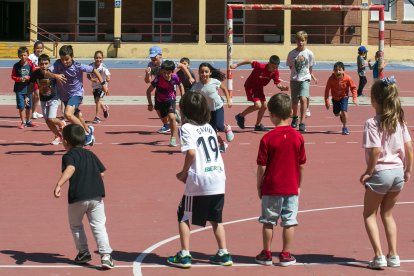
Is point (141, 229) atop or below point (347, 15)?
below

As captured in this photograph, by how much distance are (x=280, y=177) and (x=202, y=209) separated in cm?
81

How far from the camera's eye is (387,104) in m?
9.70

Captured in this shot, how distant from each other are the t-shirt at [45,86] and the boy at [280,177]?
347 inches

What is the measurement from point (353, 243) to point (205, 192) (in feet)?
6.70

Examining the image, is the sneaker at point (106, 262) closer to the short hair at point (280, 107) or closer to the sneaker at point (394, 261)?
the short hair at point (280, 107)

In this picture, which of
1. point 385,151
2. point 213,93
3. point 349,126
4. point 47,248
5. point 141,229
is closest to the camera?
point 385,151

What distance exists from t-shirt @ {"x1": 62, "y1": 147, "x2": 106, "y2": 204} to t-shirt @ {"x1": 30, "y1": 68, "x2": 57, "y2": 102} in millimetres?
8291

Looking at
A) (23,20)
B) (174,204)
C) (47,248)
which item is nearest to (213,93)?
(174,204)

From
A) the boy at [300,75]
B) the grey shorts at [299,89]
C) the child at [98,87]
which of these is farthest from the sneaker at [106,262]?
the child at [98,87]

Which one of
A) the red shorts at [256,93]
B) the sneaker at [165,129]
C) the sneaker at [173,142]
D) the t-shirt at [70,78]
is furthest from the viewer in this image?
the red shorts at [256,93]

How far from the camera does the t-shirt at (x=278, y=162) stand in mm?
9758

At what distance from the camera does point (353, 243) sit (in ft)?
35.9

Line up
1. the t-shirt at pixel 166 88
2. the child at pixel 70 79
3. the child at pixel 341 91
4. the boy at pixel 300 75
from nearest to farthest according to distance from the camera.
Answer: the child at pixel 70 79 < the t-shirt at pixel 166 88 < the child at pixel 341 91 < the boy at pixel 300 75

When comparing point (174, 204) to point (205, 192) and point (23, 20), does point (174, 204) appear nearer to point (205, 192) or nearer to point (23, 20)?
point (205, 192)
